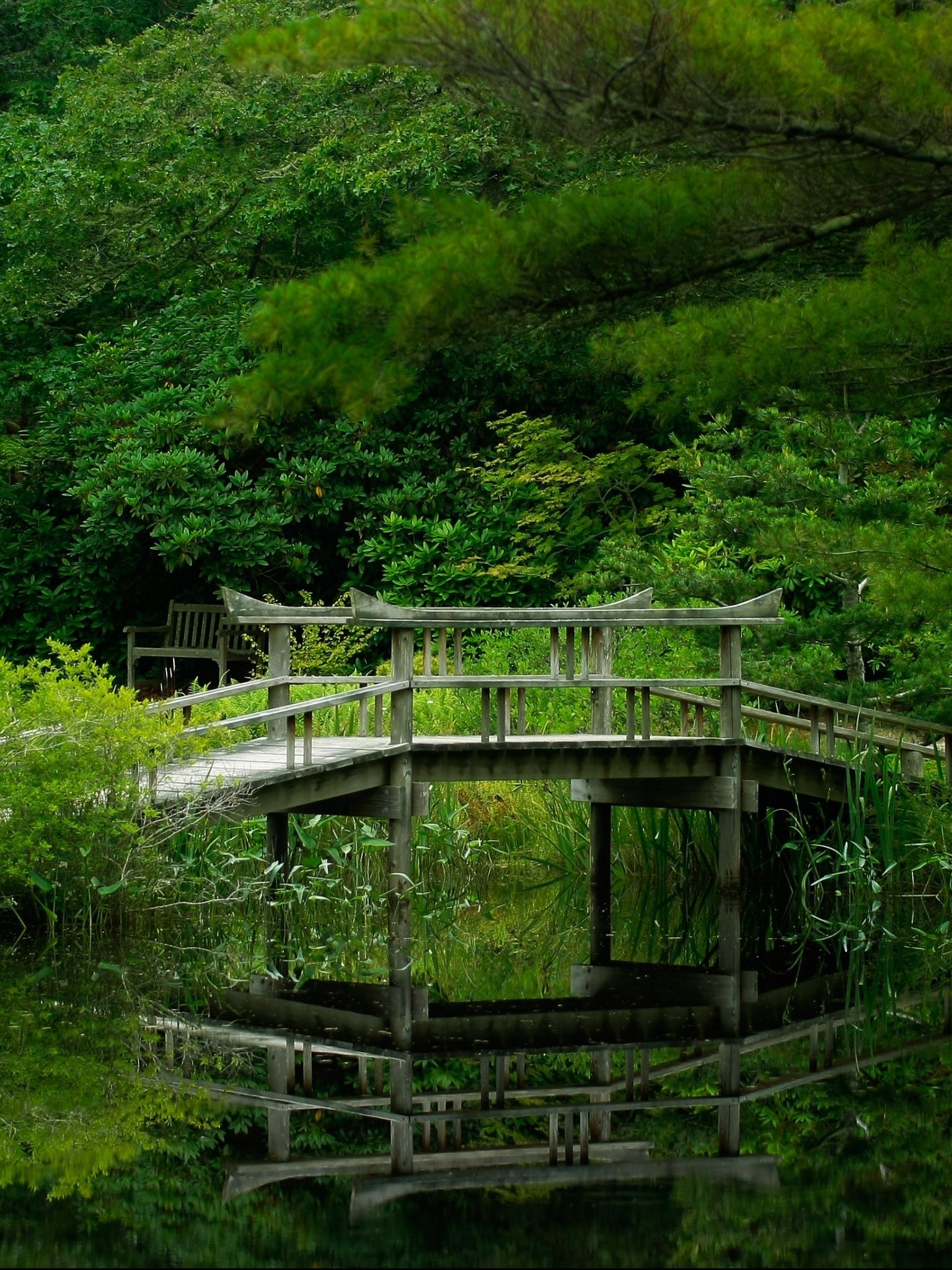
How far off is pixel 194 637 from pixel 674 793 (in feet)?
25.5

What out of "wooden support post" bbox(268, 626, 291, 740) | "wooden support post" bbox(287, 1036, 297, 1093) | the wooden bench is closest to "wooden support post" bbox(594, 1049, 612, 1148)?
"wooden support post" bbox(287, 1036, 297, 1093)

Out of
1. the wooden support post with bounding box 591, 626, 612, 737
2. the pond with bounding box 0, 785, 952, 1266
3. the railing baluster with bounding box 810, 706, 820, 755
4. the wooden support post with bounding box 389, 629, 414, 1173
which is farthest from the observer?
the railing baluster with bounding box 810, 706, 820, 755

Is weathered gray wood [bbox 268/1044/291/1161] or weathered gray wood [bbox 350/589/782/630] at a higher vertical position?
weathered gray wood [bbox 350/589/782/630]

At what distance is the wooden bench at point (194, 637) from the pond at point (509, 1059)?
497 cm

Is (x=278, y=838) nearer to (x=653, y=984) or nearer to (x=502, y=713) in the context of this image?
(x=502, y=713)

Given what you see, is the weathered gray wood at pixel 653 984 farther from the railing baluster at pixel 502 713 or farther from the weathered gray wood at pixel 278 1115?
the weathered gray wood at pixel 278 1115

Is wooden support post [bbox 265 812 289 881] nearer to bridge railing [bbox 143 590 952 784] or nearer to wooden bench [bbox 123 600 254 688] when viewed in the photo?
bridge railing [bbox 143 590 952 784]

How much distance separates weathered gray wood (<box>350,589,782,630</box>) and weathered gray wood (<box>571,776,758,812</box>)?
3.45 ft

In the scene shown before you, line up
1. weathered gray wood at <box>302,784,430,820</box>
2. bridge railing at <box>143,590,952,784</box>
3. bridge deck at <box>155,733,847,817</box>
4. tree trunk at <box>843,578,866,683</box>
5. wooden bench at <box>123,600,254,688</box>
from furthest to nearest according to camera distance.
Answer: wooden bench at <box>123,600,254,688</box> < tree trunk at <box>843,578,866,683</box> < weathered gray wood at <box>302,784,430,820</box> < bridge railing at <box>143,590,952,784</box> < bridge deck at <box>155,733,847,817</box>

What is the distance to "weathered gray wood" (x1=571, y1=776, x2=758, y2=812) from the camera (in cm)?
1156

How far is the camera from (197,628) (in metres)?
18.4

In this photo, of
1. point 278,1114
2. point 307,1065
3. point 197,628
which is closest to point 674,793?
point 307,1065

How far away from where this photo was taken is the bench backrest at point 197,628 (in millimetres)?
18109

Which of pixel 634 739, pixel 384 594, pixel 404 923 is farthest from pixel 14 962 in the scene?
pixel 384 594
